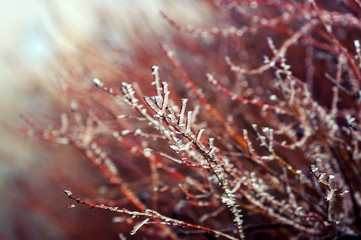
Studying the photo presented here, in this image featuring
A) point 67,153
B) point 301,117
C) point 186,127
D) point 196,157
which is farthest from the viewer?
point 67,153

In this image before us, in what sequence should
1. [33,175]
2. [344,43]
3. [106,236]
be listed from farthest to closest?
[33,175]
[106,236]
[344,43]

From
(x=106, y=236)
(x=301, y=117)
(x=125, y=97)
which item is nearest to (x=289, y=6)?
(x=301, y=117)

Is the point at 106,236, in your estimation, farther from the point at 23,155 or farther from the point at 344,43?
the point at 344,43

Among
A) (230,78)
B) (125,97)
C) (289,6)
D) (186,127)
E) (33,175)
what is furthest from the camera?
(33,175)

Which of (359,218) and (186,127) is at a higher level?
(186,127)

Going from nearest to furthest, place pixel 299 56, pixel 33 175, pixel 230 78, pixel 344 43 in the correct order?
1. pixel 344 43
2. pixel 299 56
3. pixel 230 78
4. pixel 33 175

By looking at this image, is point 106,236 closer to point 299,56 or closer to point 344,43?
point 299,56

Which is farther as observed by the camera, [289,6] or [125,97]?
[289,6]

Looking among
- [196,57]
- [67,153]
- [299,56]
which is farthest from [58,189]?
[299,56]

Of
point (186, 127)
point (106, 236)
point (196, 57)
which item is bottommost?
point (186, 127)
